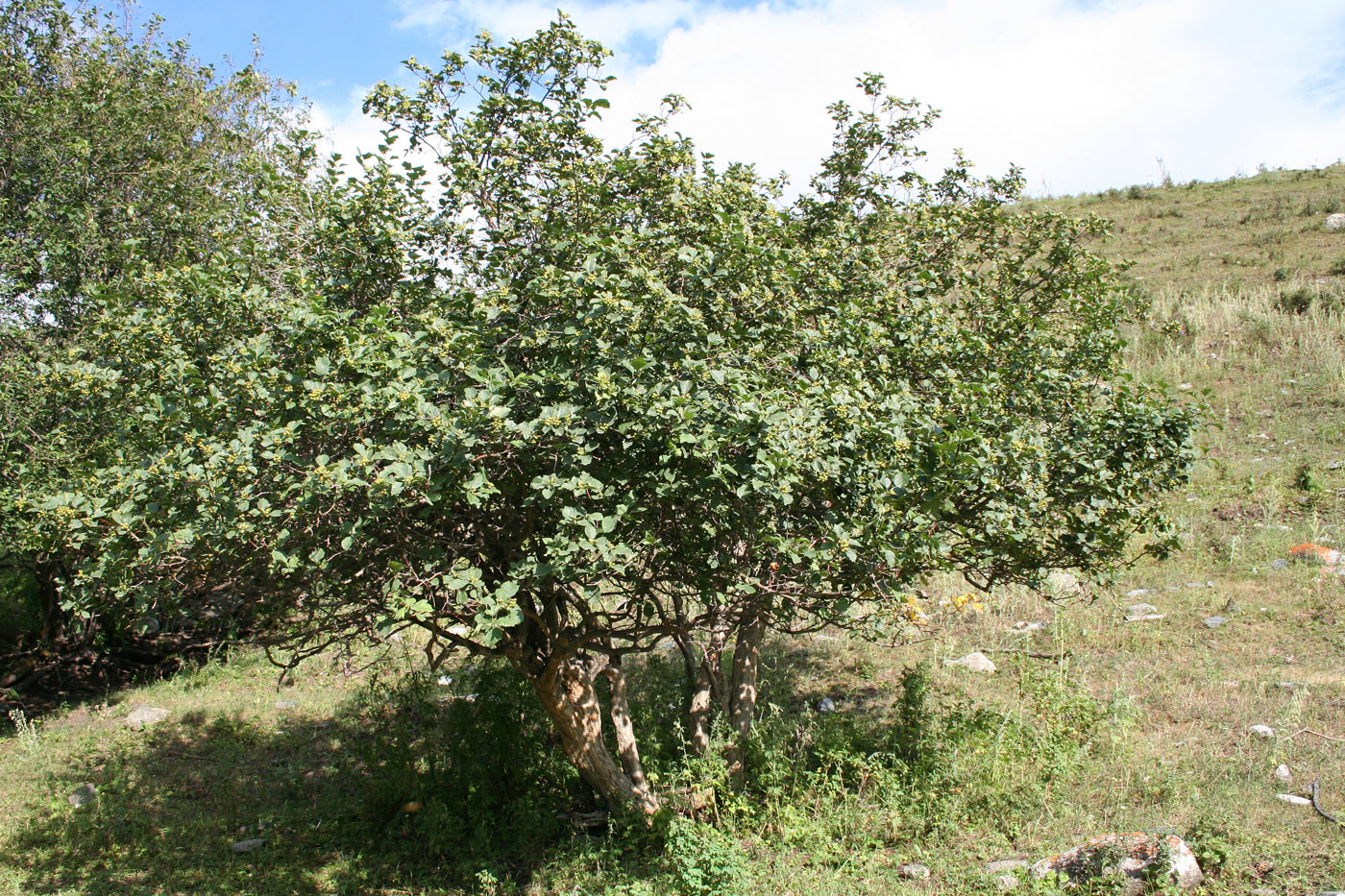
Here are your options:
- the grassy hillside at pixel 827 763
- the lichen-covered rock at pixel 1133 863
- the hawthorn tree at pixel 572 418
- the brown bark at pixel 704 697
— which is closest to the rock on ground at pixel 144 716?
the grassy hillside at pixel 827 763

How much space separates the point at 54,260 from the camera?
7578mm

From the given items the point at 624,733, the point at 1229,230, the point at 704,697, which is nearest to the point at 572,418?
the point at 624,733

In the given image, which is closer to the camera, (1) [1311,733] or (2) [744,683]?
(1) [1311,733]

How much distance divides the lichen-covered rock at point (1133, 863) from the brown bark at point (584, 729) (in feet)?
7.99

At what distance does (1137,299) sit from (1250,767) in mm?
3058

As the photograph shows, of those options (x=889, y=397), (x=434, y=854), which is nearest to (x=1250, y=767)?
(x=889, y=397)

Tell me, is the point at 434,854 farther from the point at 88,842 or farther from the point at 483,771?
the point at 88,842

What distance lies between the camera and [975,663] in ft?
26.5

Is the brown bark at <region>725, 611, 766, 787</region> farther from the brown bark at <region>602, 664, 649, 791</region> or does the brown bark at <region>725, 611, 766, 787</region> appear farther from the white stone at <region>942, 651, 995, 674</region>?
the white stone at <region>942, 651, 995, 674</region>

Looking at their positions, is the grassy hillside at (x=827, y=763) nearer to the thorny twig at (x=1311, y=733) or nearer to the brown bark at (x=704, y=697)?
the thorny twig at (x=1311, y=733)

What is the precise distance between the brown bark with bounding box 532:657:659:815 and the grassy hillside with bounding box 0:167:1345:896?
0.24m

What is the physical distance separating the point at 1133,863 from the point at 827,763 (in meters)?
2.06

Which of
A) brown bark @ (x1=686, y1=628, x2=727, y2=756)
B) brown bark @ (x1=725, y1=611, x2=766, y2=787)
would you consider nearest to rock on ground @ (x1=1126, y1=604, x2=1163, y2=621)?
brown bark @ (x1=725, y1=611, x2=766, y2=787)

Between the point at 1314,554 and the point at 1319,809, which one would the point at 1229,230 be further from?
the point at 1319,809
